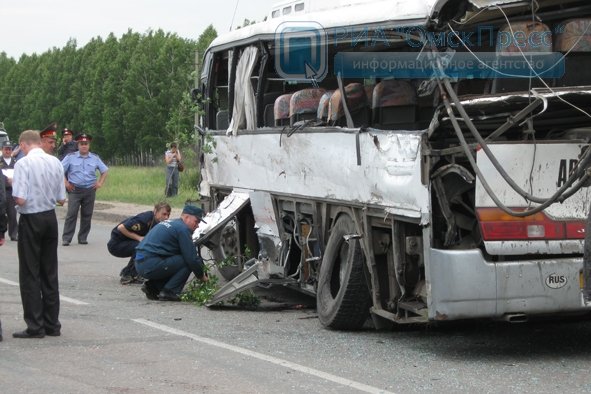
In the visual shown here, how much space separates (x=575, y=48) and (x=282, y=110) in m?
3.19

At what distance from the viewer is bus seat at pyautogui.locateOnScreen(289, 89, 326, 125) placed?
10.7 meters

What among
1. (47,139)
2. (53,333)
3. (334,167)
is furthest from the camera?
(47,139)

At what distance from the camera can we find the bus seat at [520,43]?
8.82 metres

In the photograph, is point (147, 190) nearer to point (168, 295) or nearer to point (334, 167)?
point (168, 295)

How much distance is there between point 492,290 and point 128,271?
617 cm

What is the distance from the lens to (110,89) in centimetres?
6172

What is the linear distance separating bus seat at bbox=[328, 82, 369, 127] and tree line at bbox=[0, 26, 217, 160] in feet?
116

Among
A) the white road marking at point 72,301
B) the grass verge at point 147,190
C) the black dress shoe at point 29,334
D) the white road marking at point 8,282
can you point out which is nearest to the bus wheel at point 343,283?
the black dress shoe at point 29,334

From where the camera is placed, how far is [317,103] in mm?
10711

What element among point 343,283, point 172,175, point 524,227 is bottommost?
point 172,175

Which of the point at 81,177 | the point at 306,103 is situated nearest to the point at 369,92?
the point at 306,103

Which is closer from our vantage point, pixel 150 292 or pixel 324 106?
pixel 324 106

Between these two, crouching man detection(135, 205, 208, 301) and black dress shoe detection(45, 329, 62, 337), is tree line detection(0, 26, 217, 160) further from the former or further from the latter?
black dress shoe detection(45, 329, 62, 337)
